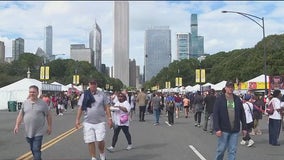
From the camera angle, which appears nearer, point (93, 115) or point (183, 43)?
point (93, 115)

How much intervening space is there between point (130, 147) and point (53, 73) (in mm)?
133830

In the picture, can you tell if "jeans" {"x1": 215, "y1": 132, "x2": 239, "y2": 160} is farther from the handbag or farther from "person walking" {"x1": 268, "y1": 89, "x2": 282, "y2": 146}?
"person walking" {"x1": 268, "y1": 89, "x2": 282, "y2": 146}

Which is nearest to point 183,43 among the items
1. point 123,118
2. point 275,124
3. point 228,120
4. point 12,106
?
point 12,106

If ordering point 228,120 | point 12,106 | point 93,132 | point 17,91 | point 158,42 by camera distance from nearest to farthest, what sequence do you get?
point 228,120
point 93,132
point 12,106
point 17,91
point 158,42

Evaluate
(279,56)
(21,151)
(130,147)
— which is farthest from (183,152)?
(279,56)

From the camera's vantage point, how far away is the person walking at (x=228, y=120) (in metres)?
8.32

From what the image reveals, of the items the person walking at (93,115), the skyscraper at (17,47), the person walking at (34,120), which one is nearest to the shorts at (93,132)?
the person walking at (93,115)

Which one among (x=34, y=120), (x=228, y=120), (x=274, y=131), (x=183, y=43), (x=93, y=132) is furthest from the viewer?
(x=183, y=43)

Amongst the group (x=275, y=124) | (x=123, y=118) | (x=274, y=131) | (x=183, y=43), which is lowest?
(x=274, y=131)

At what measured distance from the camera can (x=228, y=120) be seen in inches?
328

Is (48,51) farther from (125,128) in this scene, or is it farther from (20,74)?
(125,128)

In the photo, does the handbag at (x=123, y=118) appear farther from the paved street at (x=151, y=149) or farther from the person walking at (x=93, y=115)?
the person walking at (x=93, y=115)

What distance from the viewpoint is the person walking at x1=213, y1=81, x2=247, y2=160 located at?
27.3ft

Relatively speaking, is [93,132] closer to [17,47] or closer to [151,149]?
[151,149]
